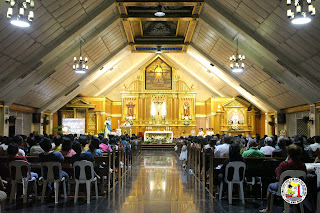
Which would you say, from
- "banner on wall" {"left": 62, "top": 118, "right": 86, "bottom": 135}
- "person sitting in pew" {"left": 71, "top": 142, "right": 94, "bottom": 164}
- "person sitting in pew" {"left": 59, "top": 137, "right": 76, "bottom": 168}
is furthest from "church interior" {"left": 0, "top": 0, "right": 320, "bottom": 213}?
"person sitting in pew" {"left": 71, "top": 142, "right": 94, "bottom": 164}

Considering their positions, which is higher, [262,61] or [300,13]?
[262,61]

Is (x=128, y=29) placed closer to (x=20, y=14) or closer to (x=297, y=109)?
(x=20, y=14)

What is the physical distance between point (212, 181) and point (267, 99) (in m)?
13.4

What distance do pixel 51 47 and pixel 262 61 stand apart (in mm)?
9013

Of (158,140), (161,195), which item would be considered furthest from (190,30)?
(161,195)

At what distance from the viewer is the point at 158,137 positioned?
24062 millimetres

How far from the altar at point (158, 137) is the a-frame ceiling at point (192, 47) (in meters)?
6.28

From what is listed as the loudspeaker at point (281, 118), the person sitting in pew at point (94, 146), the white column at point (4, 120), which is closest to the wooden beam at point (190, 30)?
the loudspeaker at point (281, 118)

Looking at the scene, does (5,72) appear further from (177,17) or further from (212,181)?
(212,181)

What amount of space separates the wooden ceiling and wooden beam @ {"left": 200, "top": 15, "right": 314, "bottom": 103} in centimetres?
79

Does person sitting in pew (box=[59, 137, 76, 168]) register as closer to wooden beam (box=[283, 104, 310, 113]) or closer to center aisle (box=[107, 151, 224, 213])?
center aisle (box=[107, 151, 224, 213])

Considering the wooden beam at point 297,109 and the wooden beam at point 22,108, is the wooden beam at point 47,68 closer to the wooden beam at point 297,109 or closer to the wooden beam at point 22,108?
the wooden beam at point 22,108

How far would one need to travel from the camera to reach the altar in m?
23.5

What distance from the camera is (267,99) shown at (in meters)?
19.4
